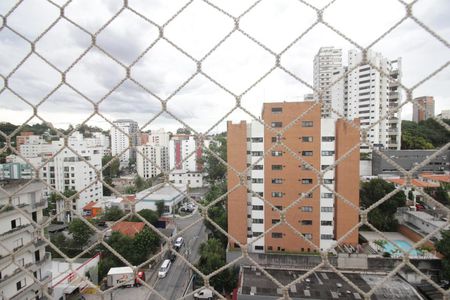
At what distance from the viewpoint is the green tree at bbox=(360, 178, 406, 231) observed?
3.90m

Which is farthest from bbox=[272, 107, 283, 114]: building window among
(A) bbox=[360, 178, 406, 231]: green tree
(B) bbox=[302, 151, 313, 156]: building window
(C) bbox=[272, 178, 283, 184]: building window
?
(A) bbox=[360, 178, 406, 231]: green tree

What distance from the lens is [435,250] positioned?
12.4 ft

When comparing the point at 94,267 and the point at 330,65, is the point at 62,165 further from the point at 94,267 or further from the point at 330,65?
the point at 330,65

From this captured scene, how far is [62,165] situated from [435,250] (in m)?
7.24

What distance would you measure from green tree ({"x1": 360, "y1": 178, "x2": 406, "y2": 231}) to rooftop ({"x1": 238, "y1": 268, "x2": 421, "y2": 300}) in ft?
3.23

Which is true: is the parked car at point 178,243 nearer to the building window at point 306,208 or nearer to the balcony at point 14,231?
the building window at point 306,208

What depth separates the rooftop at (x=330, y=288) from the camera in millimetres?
2791

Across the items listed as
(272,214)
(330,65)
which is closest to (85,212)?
(272,214)

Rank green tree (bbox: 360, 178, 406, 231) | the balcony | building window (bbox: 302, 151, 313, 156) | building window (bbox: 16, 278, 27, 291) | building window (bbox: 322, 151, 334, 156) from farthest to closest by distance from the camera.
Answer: green tree (bbox: 360, 178, 406, 231) → building window (bbox: 302, 151, 313, 156) → building window (bbox: 322, 151, 334, 156) → building window (bbox: 16, 278, 27, 291) → the balcony

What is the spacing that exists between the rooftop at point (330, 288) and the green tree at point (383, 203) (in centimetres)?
98

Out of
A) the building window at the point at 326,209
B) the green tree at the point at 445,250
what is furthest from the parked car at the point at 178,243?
the green tree at the point at 445,250

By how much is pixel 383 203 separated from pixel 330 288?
6.11 ft

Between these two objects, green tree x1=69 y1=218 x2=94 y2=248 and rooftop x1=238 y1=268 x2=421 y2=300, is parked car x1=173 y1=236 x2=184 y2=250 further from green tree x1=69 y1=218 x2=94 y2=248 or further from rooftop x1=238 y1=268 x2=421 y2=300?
rooftop x1=238 y1=268 x2=421 y2=300

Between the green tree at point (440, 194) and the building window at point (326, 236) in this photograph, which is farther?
the building window at point (326, 236)
